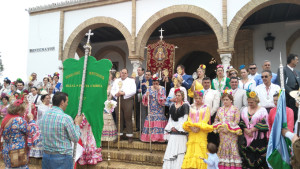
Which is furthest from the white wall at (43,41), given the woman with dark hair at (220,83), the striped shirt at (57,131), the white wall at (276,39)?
the white wall at (276,39)

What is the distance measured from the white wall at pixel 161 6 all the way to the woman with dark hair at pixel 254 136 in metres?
4.80

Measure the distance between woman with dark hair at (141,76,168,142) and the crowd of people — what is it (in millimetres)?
22

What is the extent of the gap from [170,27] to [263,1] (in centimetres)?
432

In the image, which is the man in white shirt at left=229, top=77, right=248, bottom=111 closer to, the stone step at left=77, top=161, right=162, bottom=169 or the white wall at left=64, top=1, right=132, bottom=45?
the stone step at left=77, top=161, right=162, bottom=169

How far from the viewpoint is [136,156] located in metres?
5.09

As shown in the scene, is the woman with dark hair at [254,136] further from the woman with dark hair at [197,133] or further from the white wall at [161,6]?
the white wall at [161,6]

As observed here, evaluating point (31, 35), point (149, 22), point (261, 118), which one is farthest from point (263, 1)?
point (31, 35)

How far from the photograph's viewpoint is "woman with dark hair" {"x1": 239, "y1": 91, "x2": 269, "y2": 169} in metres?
3.82

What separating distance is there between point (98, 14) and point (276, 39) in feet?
23.9

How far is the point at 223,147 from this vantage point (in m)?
Answer: 4.07

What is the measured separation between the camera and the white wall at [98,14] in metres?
9.19

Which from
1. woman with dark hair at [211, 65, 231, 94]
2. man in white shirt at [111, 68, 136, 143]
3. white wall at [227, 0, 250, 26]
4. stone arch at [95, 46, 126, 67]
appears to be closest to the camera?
woman with dark hair at [211, 65, 231, 94]

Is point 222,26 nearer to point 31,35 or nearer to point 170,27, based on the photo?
point 170,27

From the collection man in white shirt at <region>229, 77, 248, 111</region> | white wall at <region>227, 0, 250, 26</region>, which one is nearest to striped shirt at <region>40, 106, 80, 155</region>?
man in white shirt at <region>229, 77, 248, 111</region>
